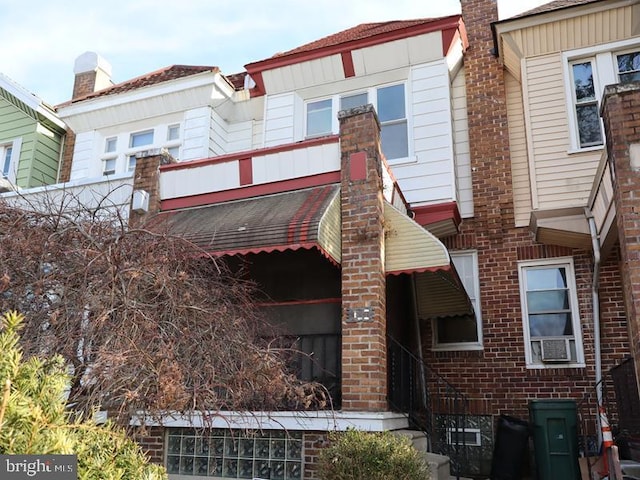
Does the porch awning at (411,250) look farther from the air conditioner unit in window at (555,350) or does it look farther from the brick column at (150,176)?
the brick column at (150,176)

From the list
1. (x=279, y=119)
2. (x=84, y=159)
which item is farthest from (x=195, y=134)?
(x=84, y=159)

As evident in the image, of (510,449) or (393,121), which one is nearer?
(510,449)

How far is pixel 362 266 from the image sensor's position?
6.62 m

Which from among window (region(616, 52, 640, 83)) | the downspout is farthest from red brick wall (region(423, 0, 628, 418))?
window (region(616, 52, 640, 83))

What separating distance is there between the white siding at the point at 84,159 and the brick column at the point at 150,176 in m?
4.99

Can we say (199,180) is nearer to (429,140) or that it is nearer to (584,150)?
(429,140)

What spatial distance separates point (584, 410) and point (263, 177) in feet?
19.0

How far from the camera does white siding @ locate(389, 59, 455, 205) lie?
31.2ft

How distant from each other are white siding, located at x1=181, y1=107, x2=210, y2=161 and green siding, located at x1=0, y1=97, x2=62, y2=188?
3.81 meters

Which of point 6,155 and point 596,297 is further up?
point 6,155

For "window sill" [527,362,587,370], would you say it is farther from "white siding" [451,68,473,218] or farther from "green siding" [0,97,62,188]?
"green siding" [0,97,62,188]

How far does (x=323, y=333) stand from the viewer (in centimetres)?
724

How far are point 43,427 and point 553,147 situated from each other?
9097mm

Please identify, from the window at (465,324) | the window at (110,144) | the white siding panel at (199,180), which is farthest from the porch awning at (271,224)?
the window at (110,144)
